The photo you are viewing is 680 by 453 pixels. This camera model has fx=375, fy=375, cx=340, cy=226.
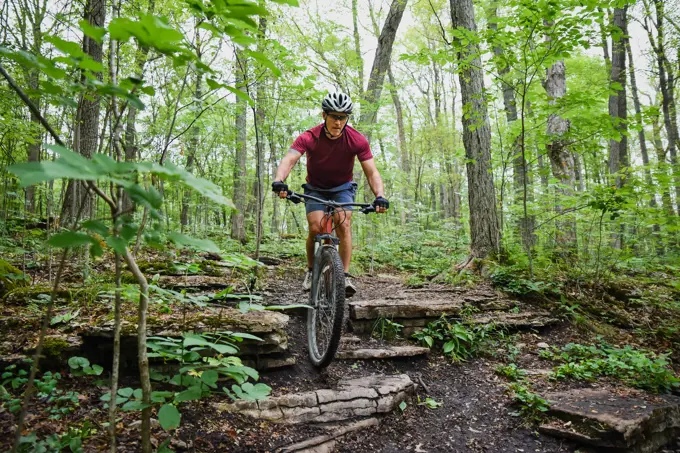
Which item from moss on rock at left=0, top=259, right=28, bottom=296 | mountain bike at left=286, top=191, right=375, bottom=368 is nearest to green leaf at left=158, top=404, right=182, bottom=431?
mountain bike at left=286, top=191, right=375, bottom=368

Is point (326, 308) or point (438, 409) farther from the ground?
point (326, 308)

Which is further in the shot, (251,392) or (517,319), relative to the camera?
(517,319)

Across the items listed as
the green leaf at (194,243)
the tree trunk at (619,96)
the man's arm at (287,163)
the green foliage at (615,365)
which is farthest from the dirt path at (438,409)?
the tree trunk at (619,96)

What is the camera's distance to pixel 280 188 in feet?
11.4

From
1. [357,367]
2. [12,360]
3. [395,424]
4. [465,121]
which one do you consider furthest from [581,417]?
[465,121]

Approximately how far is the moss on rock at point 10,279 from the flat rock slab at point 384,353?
284 cm

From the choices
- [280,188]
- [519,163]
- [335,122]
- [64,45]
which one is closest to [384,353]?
[280,188]

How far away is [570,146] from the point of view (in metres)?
5.73

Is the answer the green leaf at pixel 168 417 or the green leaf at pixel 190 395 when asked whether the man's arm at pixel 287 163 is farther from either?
the green leaf at pixel 168 417

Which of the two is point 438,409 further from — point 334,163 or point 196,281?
point 196,281

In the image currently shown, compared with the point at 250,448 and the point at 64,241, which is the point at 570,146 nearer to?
the point at 250,448

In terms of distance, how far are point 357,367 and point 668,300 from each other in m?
4.27

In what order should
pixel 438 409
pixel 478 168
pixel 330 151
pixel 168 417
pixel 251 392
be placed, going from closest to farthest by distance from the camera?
pixel 168 417 < pixel 251 392 < pixel 438 409 < pixel 330 151 < pixel 478 168

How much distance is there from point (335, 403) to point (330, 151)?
2480mm
